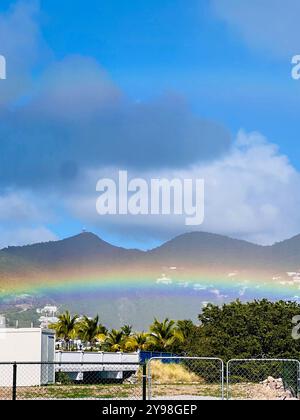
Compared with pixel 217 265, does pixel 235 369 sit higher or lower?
lower

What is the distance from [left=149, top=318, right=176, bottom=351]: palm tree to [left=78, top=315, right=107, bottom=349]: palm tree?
19372 mm

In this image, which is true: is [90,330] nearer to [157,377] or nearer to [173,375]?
[157,377]

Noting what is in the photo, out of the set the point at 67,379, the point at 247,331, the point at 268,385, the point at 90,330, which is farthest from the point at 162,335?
the point at 268,385

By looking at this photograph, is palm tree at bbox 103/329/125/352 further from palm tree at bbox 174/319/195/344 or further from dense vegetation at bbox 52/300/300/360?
dense vegetation at bbox 52/300/300/360

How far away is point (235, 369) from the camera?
46406 mm

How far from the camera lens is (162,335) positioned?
10400 cm

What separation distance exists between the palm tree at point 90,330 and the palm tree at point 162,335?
19.4m

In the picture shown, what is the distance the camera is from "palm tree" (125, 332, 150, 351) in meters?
102

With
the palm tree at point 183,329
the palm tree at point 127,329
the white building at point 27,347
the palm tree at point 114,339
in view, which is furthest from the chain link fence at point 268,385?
the palm tree at point 127,329

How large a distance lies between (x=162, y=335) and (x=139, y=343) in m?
3.53
